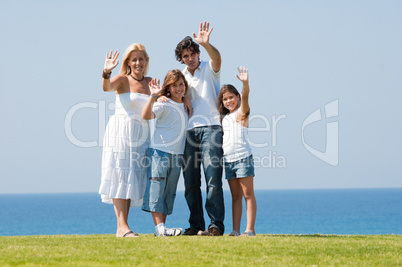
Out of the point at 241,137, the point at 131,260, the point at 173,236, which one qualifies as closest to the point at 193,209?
the point at 173,236

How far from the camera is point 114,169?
30.5ft

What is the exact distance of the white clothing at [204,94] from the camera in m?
9.29

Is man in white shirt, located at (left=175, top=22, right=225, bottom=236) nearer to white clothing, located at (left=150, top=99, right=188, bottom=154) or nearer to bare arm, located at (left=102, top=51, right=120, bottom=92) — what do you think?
white clothing, located at (left=150, top=99, right=188, bottom=154)

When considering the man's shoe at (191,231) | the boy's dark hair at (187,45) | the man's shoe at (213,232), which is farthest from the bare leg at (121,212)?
the boy's dark hair at (187,45)

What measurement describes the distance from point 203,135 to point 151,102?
97 centimetres

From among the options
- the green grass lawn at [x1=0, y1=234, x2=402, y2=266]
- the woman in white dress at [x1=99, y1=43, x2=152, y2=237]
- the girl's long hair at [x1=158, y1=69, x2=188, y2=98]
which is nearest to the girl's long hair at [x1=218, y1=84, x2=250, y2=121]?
the girl's long hair at [x1=158, y1=69, x2=188, y2=98]

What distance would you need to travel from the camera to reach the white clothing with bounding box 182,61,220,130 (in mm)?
9289

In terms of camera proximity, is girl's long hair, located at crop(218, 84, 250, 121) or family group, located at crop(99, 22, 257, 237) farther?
girl's long hair, located at crop(218, 84, 250, 121)

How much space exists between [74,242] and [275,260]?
320 centimetres

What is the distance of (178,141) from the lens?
9188 millimetres

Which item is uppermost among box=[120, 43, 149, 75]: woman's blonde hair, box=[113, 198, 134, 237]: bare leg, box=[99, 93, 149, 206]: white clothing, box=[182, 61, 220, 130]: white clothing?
box=[120, 43, 149, 75]: woman's blonde hair

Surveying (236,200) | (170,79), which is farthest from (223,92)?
(236,200)

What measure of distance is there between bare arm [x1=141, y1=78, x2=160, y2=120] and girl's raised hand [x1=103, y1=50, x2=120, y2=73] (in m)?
0.62

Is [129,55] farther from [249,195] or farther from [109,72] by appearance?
[249,195]
